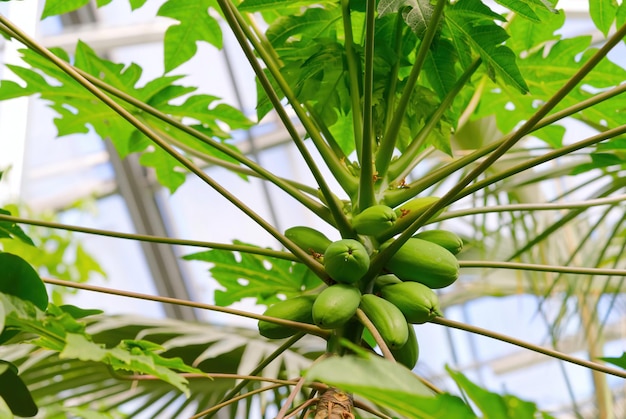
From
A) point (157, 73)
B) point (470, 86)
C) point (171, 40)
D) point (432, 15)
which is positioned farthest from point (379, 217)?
point (157, 73)

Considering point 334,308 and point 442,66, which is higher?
point 442,66

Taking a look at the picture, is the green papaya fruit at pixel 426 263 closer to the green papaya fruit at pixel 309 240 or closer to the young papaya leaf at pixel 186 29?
the green papaya fruit at pixel 309 240

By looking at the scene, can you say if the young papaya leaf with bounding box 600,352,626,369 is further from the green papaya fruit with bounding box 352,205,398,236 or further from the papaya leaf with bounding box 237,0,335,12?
the papaya leaf with bounding box 237,0,335,12

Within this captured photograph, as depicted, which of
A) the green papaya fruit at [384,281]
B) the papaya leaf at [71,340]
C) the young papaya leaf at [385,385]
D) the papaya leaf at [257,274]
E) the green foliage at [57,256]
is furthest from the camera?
the green foliage at [57,256]

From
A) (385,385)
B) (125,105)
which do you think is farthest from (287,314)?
(125,105)

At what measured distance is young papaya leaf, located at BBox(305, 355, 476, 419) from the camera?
458 mm

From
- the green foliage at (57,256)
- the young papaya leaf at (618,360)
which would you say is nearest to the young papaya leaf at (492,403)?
the young papaya leaf at (618,360)

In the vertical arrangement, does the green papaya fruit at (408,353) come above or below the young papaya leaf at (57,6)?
below

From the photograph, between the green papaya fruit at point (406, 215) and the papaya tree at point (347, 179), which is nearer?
the papaya tree at point (347, 179)

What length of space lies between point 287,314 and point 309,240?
125 millimetres

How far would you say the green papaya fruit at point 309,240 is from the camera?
1.00 m

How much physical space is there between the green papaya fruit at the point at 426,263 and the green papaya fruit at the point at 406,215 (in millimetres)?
39

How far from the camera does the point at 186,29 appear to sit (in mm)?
1335

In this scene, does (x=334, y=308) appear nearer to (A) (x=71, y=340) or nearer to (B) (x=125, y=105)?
(A) (x=71, y=340)
